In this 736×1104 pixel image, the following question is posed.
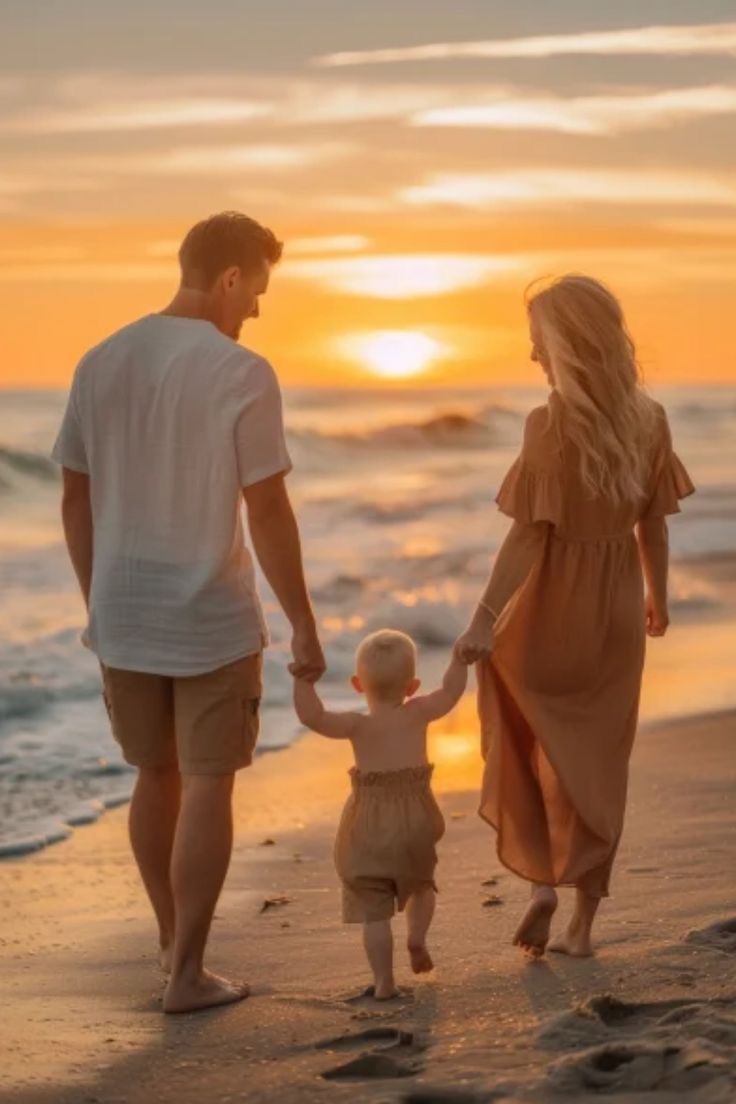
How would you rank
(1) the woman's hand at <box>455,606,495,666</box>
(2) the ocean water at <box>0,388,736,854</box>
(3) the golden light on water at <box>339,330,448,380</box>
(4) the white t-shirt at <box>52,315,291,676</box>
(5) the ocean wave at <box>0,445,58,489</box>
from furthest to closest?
(3) the golden light on water at <box>339,330,448,380</box> → (5) the ocean wave at <box>0,445,58,489</box> → (2) the ocean water at <box>0,388,736,854</box> → (1) the woman's hand at <box>455,606,495,666</box> → (4) the white t-shirt at <box>52,315,291,676</box>

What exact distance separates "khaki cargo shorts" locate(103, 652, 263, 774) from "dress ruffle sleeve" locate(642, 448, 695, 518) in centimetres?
114

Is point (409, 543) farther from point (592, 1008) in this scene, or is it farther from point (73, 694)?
point (592, 1008)

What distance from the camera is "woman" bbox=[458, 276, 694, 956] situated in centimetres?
507

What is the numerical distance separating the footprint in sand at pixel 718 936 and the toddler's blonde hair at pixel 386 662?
1.03 m

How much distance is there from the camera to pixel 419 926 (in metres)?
4.95

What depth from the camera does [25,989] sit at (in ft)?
17.4

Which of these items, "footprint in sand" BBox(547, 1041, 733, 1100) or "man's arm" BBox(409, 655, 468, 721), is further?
"man's arm" BBox(409, 655, 468, 721)

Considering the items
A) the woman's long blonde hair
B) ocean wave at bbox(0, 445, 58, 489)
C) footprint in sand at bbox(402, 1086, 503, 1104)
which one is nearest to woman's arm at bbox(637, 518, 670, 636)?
the woman's long blonde hair

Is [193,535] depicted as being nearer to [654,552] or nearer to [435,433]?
[654,552]

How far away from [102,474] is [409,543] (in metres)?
16.2

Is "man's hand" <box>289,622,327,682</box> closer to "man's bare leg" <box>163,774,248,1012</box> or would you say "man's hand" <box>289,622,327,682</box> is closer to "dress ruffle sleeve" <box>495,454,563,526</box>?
"man's bare leg" <box>163,774,248,1012</box>

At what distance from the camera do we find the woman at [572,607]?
200 inches

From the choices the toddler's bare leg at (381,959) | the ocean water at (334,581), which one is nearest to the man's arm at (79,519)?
the toddler's bare leg at (381,959)

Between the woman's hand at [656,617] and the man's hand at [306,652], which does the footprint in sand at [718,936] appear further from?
the man's hand at [306,652]
